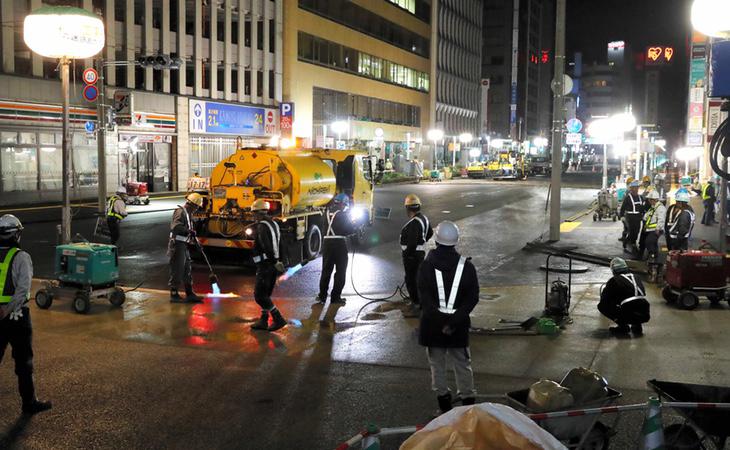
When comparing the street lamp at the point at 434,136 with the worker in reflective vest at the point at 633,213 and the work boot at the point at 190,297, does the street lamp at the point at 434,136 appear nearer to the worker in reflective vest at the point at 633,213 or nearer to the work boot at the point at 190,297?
the worker in reflective vest at the point at 633,213

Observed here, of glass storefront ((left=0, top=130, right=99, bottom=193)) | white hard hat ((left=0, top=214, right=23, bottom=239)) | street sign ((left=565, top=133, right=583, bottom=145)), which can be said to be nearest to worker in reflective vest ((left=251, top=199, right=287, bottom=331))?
white hard hat ((left=0, top=214, right=23, bottom=239))

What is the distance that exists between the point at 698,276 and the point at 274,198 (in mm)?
9045

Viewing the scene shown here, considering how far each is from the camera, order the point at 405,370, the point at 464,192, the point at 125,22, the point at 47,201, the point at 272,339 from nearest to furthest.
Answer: the point at 405,370 → the point at 272,339 → the point at 47,201 → the point at 125,22 → the point at 464,192

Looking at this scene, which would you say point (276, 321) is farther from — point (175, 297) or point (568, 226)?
point (568, 226)

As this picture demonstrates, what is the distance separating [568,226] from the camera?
84.4ft

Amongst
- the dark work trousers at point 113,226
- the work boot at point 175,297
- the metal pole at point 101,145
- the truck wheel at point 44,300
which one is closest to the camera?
the truck wheel at point 44,300

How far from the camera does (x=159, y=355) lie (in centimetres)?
924

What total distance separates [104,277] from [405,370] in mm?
5803

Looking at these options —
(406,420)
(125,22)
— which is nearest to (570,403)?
(406,420)

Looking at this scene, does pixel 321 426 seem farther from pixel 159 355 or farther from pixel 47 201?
pixel 47 201

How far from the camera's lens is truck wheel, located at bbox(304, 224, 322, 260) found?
18062 millimetres

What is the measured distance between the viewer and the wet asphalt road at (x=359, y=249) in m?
15.4

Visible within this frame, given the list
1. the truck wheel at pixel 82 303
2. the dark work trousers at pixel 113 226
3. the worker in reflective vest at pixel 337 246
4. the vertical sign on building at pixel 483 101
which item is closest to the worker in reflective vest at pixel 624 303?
the worker in reflective vest at pixel 337 246

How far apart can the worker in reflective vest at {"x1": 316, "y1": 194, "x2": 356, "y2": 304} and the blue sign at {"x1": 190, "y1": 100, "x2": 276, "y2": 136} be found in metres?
32.8
